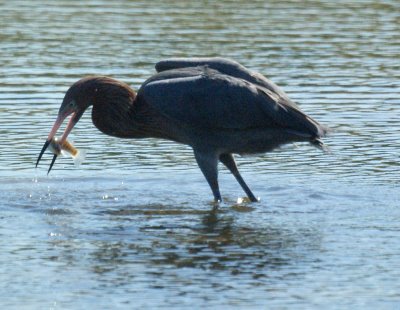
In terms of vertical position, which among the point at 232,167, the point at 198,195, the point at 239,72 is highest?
the point at 239,72

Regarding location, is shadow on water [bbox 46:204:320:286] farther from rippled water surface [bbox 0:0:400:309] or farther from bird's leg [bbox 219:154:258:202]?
bird's leg [bbox 219:154:258:202]

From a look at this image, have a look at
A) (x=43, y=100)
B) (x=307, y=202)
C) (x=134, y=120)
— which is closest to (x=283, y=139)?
(x=307, y=202)

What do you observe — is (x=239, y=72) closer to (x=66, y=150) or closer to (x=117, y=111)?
(x=117, y=111)

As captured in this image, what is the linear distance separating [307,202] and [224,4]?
13.3m

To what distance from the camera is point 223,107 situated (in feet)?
34.4

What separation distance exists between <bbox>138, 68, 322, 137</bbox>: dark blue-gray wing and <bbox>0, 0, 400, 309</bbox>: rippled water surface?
0.44 m

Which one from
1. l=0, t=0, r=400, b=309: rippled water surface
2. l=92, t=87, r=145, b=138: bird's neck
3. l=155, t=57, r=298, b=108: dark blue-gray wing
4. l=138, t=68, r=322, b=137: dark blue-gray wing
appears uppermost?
l=155, t=57, r=298, b=108: dark blue-gray wing

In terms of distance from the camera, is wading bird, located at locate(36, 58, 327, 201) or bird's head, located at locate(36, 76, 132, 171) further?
bird's head, located at locate(36, 76, 132, 171)

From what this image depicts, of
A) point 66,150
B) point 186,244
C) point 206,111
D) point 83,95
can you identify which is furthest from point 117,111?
point 186,244

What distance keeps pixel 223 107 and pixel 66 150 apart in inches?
64.1

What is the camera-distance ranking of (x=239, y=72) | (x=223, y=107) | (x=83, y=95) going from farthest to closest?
(x=83, y=95) < (x=239, y=72) < (x=223, y=107)

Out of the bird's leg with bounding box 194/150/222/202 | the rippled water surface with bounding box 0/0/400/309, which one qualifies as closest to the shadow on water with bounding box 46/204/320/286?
the rippled water surface with bounding box 0/0/400/309

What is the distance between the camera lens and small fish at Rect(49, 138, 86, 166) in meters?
11.1

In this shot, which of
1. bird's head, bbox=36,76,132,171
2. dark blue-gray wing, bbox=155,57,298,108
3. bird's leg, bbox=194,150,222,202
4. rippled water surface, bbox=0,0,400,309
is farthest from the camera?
bird's head, bbox=36,76,132,171
